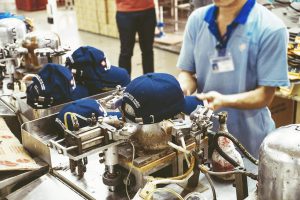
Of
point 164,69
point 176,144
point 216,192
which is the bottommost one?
point 164,69

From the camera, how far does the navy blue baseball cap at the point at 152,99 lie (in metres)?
1.29

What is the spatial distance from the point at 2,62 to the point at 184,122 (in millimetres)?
1465

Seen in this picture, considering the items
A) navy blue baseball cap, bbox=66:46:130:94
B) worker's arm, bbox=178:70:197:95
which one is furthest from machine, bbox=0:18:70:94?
worker's arm, bbox=178:70:197:95

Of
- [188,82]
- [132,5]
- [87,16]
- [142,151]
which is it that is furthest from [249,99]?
[87,16]

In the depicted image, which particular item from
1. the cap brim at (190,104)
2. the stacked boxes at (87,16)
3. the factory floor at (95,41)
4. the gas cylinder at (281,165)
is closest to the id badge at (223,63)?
the cap brim at (190,104)

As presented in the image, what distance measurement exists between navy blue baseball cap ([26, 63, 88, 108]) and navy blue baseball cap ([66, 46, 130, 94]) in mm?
146

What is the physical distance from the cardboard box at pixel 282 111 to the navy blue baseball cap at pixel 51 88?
1851 millimetres

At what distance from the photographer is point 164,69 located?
16.5 feet

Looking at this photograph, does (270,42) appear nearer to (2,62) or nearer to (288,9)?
(2,62)

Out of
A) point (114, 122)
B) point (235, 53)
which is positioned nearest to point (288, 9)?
point (235, 53)

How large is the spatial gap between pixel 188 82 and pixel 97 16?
515 centimetres

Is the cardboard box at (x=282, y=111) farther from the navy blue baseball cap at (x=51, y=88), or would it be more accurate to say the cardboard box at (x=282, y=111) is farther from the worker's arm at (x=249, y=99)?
the navy blue baseball cap at (x=51, y=88)

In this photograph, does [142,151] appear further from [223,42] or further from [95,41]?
[95,41]

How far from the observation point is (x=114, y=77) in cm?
204
